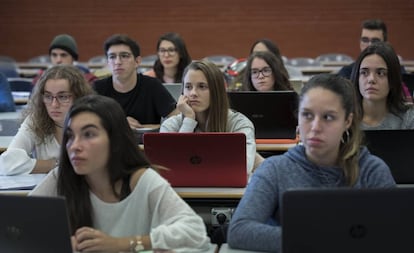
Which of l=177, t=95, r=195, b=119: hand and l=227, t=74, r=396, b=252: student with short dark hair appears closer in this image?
l=227, t=74, r=396, b=252: student with short dark hair

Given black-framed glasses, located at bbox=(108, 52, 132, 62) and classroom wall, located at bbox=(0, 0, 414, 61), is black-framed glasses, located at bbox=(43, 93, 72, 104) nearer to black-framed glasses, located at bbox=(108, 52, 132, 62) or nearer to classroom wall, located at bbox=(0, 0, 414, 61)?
black-framed glasses, located at bbox=(108, 52, 132, 62)

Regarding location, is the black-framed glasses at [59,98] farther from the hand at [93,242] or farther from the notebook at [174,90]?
the notebook at [174,90]

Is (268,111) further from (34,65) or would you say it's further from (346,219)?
(34,65)

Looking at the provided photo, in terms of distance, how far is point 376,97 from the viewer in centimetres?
357

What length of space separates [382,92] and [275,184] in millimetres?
1530

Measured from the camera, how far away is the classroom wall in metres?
11.0

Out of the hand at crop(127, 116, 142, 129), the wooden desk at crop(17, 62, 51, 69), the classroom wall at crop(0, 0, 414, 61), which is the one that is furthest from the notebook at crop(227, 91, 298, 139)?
the classroom wall at crop(0, 0, 414, 61)

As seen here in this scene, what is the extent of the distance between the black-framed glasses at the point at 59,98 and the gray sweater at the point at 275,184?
1447mm

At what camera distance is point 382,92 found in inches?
141

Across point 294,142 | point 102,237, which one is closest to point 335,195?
point 102,237

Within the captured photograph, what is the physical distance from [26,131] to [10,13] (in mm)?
8557

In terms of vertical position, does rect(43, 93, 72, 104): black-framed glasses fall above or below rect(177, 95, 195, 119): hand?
above

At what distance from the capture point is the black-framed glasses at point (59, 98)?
3.41 metres

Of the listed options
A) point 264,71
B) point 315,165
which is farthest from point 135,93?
point 315,165
